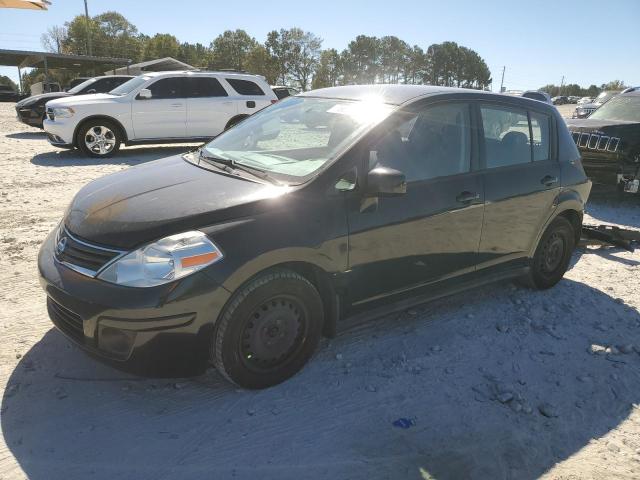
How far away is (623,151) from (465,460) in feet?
23.9

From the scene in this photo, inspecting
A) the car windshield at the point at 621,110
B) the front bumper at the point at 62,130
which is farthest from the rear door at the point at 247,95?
the car windshield at the point at 621,110

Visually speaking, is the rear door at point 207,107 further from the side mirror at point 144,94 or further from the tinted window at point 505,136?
the tinted window at point 505,136

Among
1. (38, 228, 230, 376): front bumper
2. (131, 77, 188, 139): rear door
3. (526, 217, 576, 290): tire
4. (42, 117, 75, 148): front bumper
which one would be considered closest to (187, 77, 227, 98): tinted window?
(131, 77, 188, 139): rear door

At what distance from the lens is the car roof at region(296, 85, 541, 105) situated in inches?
143

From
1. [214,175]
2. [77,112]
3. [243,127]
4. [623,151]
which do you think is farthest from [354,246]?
[77,112]

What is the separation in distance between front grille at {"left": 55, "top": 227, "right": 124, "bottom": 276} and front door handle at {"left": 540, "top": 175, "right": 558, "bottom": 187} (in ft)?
11.1

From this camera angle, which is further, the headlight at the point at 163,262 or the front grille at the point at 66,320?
the front grille at the point at 66,320

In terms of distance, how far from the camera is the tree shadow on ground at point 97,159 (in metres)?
10.0

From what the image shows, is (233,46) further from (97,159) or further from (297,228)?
(297,228)

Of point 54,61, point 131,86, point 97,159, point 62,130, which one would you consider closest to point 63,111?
point 62,130

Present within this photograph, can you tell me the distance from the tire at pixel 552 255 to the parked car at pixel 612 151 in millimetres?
4115

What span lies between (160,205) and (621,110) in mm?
9258

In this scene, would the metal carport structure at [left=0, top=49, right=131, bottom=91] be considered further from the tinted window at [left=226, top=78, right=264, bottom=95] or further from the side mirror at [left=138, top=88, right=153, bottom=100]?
the side mirror at [left=138, top=88, right=153, bottom=100]

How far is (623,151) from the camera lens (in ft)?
26.6
